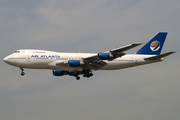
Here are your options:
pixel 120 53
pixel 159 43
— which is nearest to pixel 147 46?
pixel 159 43

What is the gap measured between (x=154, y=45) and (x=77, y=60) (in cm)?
1755

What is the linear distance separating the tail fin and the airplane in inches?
40.4

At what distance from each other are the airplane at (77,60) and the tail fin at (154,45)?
103cm

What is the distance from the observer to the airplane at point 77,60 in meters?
50.1

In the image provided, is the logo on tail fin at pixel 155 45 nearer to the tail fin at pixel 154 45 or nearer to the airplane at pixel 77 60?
the tail fin at pixel 154 45

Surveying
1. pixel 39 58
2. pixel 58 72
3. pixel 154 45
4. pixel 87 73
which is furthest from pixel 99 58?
pixel 154 45

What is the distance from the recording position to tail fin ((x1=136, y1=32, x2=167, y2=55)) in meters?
59.2

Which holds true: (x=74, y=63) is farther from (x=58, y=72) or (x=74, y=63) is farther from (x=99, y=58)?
(x=58, y=72)

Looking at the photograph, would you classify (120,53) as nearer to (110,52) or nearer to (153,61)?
(110,52)

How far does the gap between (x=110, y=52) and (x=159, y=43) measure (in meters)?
15.2

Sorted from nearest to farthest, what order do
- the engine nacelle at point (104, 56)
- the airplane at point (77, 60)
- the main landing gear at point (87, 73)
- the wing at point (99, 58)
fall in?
the wing at point (99, 58) → the engine nacelle at point (104, 56) → the airplane at point (77, 60) → the main landing gear at point (87, 73)

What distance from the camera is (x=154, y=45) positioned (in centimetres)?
6009

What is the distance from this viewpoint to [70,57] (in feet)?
172

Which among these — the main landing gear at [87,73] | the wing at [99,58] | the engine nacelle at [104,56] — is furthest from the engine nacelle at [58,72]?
the engine nacelle at [104,56]
